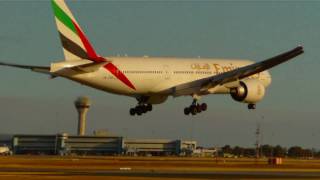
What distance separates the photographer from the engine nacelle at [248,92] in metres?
72.2

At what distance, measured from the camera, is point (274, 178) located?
197 ft

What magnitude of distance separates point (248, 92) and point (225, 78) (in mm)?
2983

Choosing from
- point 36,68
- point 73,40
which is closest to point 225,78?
point 73,40

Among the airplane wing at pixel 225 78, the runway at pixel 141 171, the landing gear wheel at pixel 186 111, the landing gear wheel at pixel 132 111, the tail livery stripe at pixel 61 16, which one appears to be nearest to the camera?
the runway at pixel 141 171

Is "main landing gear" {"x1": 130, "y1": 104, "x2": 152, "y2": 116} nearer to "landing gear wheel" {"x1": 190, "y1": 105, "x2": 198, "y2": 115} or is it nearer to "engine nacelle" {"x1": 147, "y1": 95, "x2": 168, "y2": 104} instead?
"engine nacelle" {"x1": 147, "y1": 95, "x2": 168, "y2": 104}

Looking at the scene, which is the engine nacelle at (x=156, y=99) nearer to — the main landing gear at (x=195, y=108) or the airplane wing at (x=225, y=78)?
the airplane wing at (x=225, y=78)

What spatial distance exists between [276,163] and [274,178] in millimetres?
46458

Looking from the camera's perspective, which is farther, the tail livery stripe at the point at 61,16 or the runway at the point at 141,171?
the tail livery stripe at the point at 61,16

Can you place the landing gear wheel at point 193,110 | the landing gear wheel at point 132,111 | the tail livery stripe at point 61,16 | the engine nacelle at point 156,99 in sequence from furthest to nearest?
the landing gear wheel at point 132,111, the engine nacelle at point 156,99, the landing gear wheel at point 193,110, the tail livery stripe at point 61,16

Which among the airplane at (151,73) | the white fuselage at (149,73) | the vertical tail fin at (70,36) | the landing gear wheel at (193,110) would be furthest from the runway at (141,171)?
the vertical tail fin at (70,36)

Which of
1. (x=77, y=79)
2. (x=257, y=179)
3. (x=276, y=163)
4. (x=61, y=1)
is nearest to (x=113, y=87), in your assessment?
(x=77, y=79)

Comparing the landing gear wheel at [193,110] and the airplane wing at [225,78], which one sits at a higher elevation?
the airplane wing at [225,78]

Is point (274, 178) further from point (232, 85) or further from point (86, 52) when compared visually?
point (86, 52)

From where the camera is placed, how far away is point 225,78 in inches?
2813
